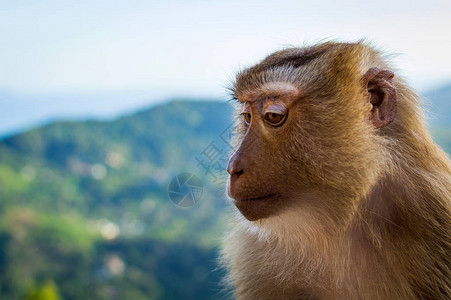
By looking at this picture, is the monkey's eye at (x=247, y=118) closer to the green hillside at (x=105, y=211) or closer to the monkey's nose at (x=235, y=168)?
the monkey's nose at (x=235, y=168)

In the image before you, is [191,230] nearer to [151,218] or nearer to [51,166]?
[151,218]

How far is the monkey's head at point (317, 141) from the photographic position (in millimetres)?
1529

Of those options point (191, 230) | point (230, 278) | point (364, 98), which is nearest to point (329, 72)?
point (364, 98)

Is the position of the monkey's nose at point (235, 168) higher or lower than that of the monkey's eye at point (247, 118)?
lower

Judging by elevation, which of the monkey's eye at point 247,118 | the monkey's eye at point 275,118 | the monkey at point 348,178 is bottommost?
the monkey at point 348,178

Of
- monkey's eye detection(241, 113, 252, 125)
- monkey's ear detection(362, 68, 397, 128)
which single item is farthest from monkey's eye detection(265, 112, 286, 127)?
monkey's ear detection(362, 68, 397, 128)

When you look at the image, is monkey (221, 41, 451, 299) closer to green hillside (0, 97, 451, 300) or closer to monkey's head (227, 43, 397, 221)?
monkey's head (227, 43, 397, 221)

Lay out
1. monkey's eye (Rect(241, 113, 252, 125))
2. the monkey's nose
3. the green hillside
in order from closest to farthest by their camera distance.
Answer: the monkey's nose < monkey's eye (Rect(241, 113, 252, 125)) < the green hillside

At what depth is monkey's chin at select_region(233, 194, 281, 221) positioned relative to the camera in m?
1.54

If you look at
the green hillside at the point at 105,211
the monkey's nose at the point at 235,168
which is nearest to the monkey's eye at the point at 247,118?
the monkey's nose at the point at 235,168

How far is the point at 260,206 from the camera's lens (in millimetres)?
1542

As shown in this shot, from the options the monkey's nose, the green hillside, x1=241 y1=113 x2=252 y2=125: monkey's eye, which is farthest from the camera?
the green hillside

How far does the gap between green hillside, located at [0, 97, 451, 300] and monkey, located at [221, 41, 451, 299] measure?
10.8ft

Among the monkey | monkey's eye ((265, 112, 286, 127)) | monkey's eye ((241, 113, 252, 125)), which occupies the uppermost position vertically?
monkey's eye ((241, 113, 252, 125))
